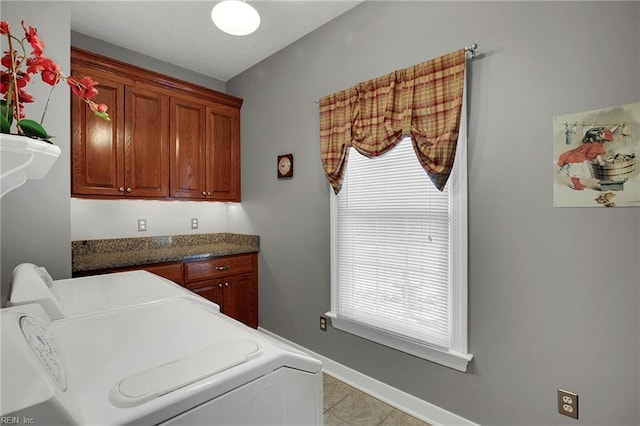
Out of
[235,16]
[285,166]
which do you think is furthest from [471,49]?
[285,166]

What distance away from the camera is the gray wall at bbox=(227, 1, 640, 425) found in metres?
1.33

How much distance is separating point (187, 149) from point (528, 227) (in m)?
2.82

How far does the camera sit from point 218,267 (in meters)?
2.82

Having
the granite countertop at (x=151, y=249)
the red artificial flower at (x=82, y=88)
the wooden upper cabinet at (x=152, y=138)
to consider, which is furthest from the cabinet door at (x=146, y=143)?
the red artificial flower at (x=82, y=88)

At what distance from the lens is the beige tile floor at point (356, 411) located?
75.3 inches

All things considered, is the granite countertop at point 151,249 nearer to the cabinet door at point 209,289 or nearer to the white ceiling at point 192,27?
the cabinet door at point 209,289

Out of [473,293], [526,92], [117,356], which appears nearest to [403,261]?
[473,293]

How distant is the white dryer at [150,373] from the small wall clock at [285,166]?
187 cm

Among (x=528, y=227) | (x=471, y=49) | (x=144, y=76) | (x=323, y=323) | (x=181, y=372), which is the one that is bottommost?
(x=323, y=323)

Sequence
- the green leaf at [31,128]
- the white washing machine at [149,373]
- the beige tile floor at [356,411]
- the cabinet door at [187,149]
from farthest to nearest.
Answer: the cabinet door at [187,149] < the beige tile floor at [356,411] < the green leaf at [31,128] < the white washing machine at [149,373]

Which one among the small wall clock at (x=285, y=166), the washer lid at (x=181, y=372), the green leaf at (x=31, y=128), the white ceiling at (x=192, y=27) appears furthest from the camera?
the small wall clock at (x=285, y=166)

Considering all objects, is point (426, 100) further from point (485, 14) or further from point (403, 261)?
point (403, 261)

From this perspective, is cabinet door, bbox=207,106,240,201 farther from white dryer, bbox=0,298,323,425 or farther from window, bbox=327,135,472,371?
white dryer, bbox=0,298,323,425

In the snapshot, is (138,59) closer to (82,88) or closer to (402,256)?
(82,88)
